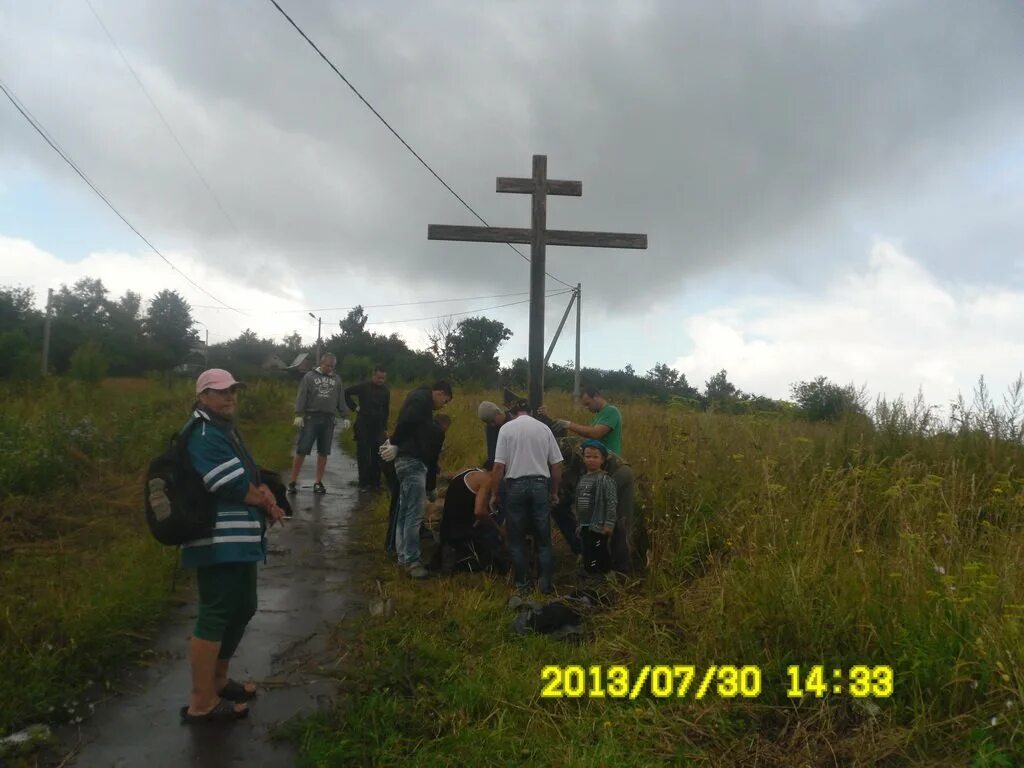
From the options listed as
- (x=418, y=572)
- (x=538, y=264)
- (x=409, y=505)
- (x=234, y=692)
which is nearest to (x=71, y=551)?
(x=409, y=505)

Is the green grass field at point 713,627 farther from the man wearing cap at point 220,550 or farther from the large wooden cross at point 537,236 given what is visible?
the large wooden cross at point 537,236

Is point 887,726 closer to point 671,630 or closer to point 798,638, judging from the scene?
point 798,638

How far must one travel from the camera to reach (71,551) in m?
6.45

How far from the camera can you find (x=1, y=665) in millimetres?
3879

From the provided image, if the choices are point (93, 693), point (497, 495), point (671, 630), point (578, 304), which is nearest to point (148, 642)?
point (93, 693)

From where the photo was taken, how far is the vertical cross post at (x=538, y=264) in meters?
8.17

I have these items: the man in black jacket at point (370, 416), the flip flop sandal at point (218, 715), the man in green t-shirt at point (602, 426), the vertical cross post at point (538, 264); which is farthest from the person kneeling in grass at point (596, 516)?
the man in black jacket at point (370, 416)

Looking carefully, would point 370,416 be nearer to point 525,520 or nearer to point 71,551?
point 71,551

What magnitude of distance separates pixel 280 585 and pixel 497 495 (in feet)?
6.06

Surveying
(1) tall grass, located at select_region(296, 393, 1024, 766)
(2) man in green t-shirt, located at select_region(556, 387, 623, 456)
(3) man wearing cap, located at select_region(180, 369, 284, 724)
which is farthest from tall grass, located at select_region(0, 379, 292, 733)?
(2) man in green t-shirt, located at select_region(556, 387, 623, 456)

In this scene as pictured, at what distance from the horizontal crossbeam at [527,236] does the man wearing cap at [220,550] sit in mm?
4627

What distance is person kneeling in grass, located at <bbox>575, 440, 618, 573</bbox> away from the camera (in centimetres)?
584

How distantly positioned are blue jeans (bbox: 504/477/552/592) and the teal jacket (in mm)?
2627

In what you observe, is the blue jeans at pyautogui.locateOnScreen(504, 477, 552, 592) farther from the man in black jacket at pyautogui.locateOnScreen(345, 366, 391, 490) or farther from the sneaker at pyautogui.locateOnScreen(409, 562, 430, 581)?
the man in black jacket at pyautogui.locateOnScreen(345, 366, 391, 490)
